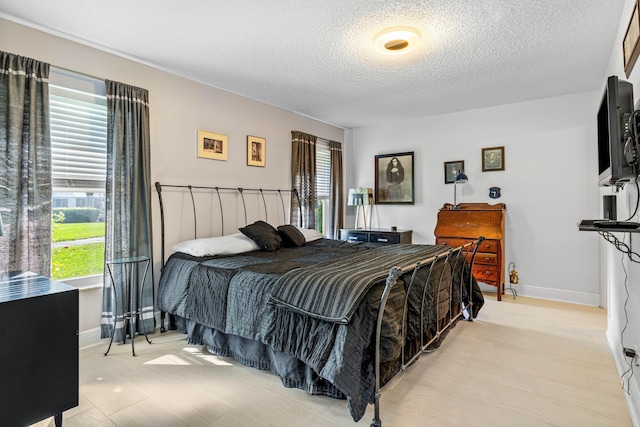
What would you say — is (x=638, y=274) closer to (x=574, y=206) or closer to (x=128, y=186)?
(x=574, y=206)

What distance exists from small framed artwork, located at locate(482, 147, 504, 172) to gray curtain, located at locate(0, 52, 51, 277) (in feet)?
15.3

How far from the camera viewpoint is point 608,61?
10.0 ft

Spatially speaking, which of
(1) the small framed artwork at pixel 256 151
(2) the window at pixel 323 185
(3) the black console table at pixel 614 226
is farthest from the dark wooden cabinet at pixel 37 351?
(2) the window at pixel 323 185

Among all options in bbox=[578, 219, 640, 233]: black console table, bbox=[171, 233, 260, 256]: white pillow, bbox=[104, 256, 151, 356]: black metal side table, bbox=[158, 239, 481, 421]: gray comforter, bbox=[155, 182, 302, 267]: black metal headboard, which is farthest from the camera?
bbox=[155, 182, 302, 267]: black metal headboard

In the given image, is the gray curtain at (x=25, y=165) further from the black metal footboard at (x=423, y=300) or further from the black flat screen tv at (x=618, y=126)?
the black flat screen tv at (x=618, y=126)

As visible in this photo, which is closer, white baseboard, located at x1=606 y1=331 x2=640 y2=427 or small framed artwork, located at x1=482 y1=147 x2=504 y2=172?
white baseboard, located at x1=606 y1=331 x2=640 y2=427

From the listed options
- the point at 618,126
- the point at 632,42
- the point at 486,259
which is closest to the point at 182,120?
the point at 618,126

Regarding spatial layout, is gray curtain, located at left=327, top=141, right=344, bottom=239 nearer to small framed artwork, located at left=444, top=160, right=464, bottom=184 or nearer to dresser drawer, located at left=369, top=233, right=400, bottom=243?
dresser drawer, located at left=369, top=233, right=400, bottom=243

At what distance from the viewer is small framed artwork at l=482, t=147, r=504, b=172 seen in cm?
445

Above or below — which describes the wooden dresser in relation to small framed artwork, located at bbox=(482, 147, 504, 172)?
below

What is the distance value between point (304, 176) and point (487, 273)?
8.68 ft

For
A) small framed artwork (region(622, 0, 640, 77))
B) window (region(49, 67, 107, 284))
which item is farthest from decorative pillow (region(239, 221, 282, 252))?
small framed artwork (region(622, 0, 640, 77))

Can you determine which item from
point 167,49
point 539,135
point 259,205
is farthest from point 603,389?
point 167,49

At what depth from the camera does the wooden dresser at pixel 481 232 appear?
4.04 m
